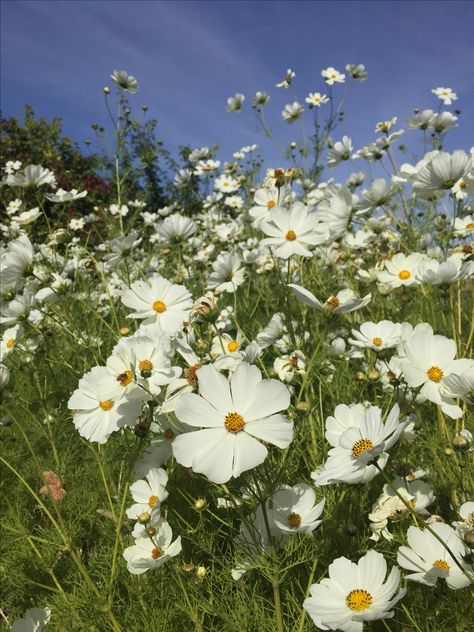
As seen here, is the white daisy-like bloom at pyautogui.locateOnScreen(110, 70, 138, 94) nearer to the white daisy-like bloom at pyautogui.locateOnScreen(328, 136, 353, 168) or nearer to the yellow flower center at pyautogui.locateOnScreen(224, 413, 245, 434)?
the white daisy-like bloom at pyautogui.locateOnScreen(328, 136, 353, 168)

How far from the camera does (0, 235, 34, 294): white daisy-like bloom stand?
138 centimetres

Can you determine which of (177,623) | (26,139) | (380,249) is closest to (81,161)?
(26,139)

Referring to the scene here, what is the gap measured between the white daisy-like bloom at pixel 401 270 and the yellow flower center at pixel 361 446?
2.92 ft

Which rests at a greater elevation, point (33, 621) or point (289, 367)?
point (289, 367)

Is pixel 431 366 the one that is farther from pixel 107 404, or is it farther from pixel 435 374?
pixel 107 404

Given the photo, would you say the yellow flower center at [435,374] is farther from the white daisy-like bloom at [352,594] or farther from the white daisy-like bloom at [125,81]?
the white daisy-like bloom at [125,81]

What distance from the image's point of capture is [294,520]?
899 millimetres

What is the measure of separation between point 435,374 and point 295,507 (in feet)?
1.29

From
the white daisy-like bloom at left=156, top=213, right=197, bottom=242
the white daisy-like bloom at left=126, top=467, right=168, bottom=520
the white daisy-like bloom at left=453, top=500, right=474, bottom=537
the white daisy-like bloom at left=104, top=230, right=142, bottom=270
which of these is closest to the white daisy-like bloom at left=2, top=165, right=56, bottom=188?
the white daisy-like bloom at left=104, top=230, right=142, bottom=270

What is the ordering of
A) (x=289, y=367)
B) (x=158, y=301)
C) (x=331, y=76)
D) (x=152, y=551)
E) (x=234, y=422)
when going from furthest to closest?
(x=331, y=76)
(x=158, y=301)
(x=289, y=367)
(x=152, y=551)
(x=234, y=422)

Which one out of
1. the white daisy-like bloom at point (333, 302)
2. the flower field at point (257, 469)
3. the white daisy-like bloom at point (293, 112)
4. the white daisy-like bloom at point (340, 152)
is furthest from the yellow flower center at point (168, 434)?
the white daisy-like bloom at point (293, 112)

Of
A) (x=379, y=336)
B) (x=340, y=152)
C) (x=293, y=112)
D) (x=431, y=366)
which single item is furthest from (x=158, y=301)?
(x=293, y=112)

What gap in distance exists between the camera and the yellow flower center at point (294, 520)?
90 centimetres

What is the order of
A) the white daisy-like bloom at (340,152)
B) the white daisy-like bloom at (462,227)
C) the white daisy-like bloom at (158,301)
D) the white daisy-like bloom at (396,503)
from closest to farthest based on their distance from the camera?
the white daisy-like bloom at (396,503)
the white daisy-like bloom at (158,301)
the white daisy-like bloom at (462,227)
the white daisy-like bloom at (340,152)
